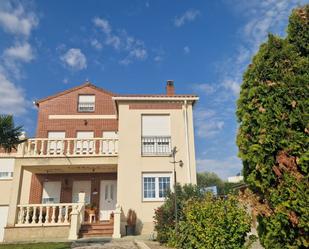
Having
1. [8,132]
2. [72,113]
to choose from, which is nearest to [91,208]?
[72,113]

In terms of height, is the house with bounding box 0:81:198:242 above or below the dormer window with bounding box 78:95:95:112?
below

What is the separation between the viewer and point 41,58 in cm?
1722

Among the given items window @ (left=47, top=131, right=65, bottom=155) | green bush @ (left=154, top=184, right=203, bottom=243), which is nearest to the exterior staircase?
green bush @ (left=154, top=184, right=203, bottom=243)

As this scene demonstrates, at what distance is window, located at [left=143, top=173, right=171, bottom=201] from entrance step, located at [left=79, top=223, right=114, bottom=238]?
8.03ft

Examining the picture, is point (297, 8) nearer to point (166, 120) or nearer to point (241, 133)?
point (241, 133)

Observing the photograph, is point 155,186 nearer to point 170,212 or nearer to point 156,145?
point 156,145

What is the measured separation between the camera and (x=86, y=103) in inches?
854

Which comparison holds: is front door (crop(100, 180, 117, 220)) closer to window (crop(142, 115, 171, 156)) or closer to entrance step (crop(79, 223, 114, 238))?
entrance step (crop(79, 223, 114, 238))

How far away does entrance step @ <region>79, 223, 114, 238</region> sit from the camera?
13.4 meters

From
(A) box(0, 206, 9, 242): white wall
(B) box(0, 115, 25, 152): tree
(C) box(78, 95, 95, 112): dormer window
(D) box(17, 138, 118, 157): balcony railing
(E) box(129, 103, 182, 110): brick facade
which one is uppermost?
(C) box(78, 95, 95, 112): dormer window

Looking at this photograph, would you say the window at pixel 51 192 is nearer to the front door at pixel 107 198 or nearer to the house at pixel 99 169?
the house at pixel 99 169

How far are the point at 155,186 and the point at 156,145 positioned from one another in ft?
7.89

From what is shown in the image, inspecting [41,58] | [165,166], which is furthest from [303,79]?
[41,58]


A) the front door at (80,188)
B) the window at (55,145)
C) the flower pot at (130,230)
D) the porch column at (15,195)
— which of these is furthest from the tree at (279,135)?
the front door at (80,188)
